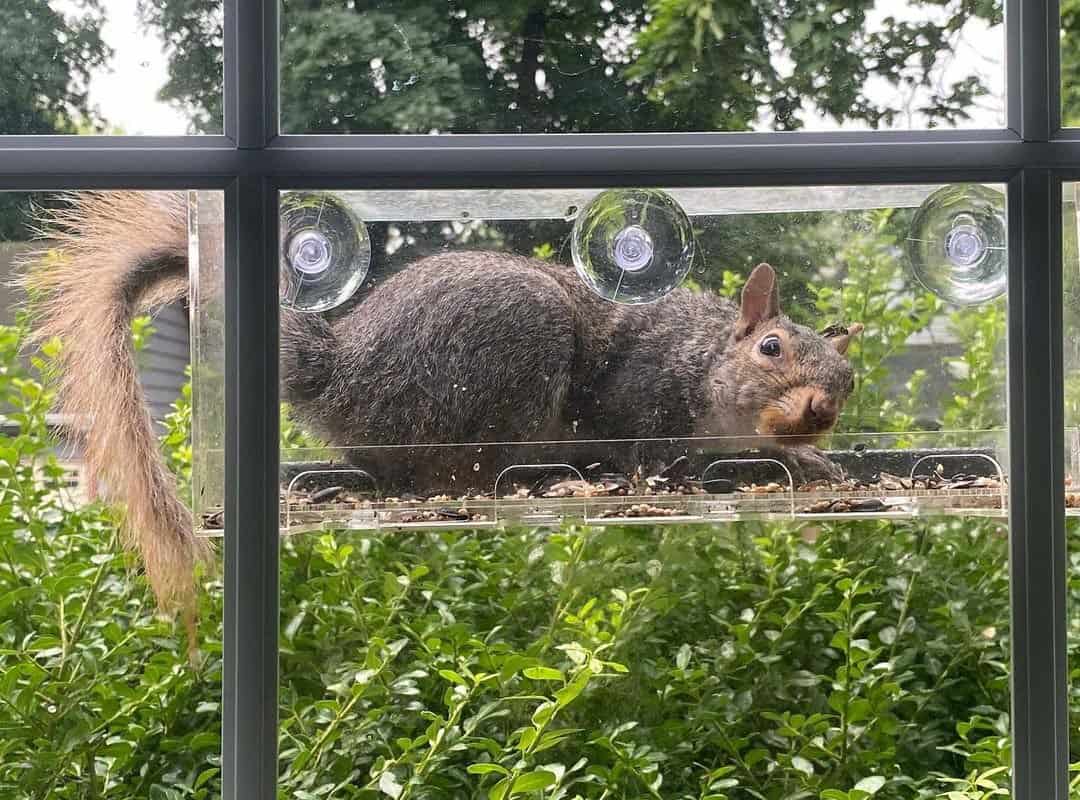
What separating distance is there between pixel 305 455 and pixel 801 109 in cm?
86

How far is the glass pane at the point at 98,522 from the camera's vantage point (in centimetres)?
134

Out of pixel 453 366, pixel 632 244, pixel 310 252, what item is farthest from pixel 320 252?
pixel 632 244

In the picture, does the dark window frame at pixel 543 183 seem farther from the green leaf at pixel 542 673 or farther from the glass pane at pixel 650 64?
the green leaf at pixel 542 673

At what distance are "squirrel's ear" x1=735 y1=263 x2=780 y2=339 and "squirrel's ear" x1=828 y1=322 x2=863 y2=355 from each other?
0.31ft

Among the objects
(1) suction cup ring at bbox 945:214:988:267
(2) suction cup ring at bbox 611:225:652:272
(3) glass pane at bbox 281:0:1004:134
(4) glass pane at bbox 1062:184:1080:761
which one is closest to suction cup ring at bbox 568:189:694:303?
(2) suction cup ring at bbox 611:225:652:272

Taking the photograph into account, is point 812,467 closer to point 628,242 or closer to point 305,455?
point 628,242

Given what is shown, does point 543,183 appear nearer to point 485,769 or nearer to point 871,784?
A: point 485,769

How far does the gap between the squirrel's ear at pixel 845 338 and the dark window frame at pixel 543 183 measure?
7.7 inches

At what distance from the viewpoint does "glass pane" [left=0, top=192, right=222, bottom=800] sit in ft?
4.39

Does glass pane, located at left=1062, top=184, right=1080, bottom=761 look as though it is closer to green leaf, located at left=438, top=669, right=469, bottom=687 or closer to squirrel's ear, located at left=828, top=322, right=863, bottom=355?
squirrel's ear, located at left=828, top=322, right=863, bottom=355

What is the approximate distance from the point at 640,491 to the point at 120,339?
743 mm

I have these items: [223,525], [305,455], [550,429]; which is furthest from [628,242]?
[223,525]

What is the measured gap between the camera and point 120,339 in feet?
4.37

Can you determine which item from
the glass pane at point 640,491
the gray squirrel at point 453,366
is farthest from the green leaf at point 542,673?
the gray squirrel at point 453,366
